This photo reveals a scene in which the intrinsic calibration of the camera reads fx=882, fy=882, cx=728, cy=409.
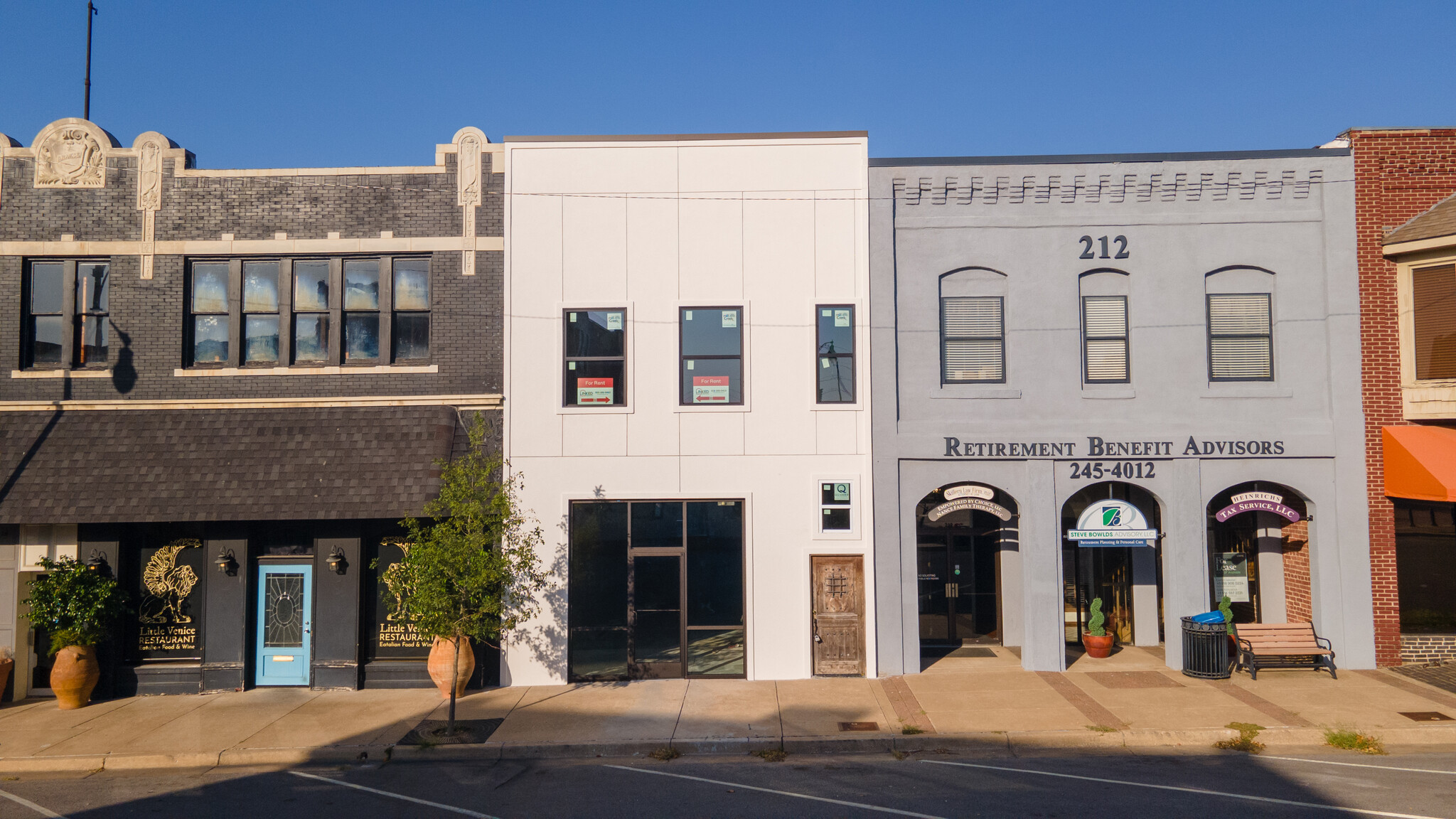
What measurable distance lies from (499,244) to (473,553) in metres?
5.65

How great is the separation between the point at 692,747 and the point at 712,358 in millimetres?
6391

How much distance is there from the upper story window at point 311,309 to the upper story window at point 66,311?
4.92 ft

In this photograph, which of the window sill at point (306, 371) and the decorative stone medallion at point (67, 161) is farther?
the decorative stone medallion at point (67, 161)

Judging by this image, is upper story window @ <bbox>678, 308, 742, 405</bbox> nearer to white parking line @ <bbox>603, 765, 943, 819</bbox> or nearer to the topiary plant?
white parking line @ <bbox>603, 765, 943, 819</bbox>

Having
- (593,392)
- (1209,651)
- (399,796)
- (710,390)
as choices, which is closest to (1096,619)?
(1209,651)

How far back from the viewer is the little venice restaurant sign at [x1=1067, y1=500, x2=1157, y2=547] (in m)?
14.9

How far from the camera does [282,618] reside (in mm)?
14625

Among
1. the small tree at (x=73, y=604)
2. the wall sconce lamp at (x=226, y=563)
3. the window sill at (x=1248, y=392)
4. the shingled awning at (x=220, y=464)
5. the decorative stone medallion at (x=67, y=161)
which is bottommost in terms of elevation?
the small tree at (x=73, y=604)

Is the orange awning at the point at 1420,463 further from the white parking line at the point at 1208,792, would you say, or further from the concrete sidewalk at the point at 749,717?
the white parking line at the point at 1208,792

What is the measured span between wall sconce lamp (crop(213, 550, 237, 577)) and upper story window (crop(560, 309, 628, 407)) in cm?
595

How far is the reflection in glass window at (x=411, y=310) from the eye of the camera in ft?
49.7

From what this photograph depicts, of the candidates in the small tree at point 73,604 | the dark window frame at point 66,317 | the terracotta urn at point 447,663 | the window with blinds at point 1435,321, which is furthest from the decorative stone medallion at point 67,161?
the window with blinds at point 1435,321

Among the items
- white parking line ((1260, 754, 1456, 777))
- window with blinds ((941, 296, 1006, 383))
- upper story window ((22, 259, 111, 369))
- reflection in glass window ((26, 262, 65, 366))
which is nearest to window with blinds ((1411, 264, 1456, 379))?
window with blinds ((941, 296, 1006, 383))

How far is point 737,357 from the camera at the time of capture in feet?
49.4
